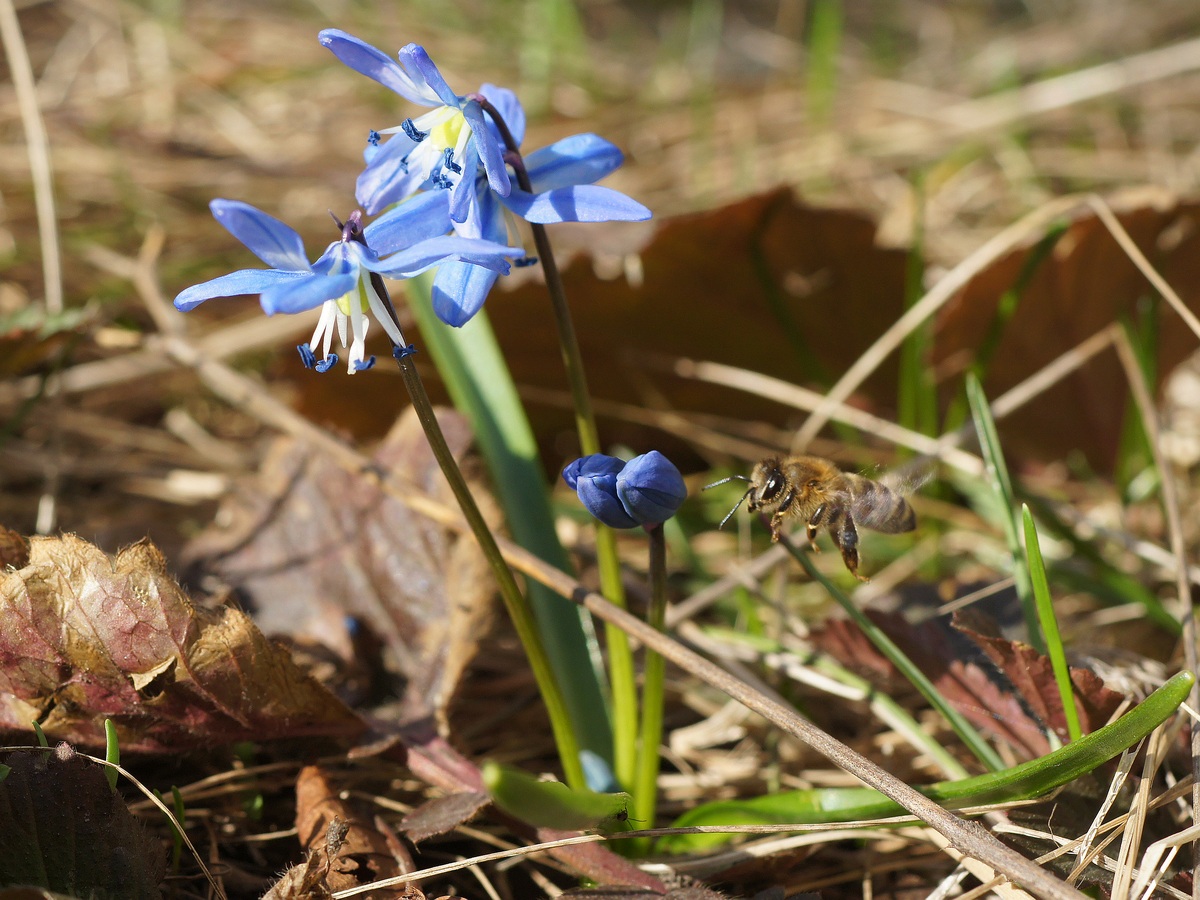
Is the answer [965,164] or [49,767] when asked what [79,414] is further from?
[965,164]

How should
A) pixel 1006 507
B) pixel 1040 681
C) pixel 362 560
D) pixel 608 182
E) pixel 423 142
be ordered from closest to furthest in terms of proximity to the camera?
pixel 423 142 → pixel 1040 681 → pixel 1006 507 → pixel 362 560 → pixel 608 182

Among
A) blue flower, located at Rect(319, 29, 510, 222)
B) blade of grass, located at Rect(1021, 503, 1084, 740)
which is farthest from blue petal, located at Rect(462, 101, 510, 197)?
blade of grass, located at Rect(1021, 503, 1084, 740)

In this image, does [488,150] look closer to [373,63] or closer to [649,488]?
[373,63]

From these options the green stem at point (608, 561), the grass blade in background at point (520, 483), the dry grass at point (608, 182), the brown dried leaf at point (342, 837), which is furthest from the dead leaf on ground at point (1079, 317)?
the brown dried leaf at point (342, 837)

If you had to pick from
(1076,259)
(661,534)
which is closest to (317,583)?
(661,534)

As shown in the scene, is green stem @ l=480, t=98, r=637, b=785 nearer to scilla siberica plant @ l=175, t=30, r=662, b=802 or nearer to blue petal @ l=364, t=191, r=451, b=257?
scilla siberica plant @ l=175, t=30, r=662, b=802

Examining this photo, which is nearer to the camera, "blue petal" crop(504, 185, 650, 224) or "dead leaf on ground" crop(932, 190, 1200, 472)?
"blue petal" crop(504, 185, 650, 224)

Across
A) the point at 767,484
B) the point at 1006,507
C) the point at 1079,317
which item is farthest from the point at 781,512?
the point at 1079,317
